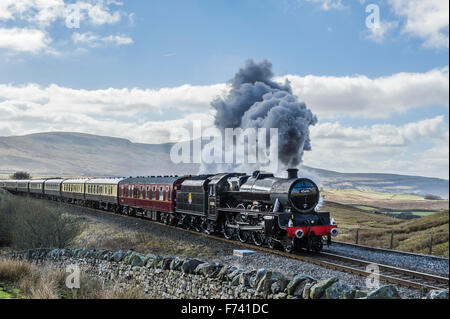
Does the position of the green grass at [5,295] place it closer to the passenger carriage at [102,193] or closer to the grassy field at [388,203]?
the passenger carriage at [102,193]

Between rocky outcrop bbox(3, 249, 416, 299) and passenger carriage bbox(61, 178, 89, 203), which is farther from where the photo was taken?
passenger carriage bbox(61, 178, 89, 203)

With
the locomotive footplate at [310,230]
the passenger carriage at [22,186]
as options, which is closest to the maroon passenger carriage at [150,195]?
the locomotive footplate at [310,230]

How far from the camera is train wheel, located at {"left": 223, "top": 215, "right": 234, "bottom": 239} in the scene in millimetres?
22647

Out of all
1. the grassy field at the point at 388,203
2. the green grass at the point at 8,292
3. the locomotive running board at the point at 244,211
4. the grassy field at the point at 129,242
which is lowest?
the grassy field at the point at 388,203

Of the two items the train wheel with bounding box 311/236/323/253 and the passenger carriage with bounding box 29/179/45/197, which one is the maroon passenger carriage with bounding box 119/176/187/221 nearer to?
the train wheel with bounding box 311/236/323/253

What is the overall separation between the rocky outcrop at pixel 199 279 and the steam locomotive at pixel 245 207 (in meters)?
6.47

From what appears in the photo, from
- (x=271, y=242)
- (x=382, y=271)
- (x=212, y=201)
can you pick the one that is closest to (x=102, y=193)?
(x=212, y=201)

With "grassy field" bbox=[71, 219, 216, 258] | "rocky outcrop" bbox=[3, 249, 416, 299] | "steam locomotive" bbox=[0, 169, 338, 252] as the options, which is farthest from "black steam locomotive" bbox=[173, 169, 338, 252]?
"rocky outcrop" bbox=[3, 249, 416, 299]

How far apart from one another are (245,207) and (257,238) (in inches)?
76.9

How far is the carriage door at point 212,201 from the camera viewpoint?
923 inches

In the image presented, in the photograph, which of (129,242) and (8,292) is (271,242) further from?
(8,292)

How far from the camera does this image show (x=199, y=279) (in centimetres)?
1205
